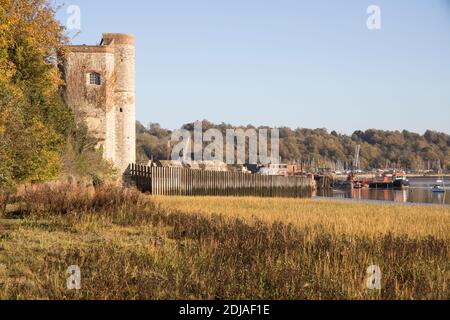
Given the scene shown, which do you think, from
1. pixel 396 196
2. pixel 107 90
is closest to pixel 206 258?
pixel 107 90

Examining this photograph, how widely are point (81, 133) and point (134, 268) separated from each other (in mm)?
27361

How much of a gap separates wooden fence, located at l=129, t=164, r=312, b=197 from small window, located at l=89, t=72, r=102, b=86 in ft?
21.1

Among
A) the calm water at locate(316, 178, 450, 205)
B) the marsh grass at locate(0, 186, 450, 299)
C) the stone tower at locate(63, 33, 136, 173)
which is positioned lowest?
the calm water at locate(316, 178, 450, 205)

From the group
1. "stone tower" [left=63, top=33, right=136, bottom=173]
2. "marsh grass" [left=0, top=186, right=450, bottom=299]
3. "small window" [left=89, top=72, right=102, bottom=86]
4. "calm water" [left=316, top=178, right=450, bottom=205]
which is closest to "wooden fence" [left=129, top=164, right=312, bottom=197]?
"stone tower" [left=63, top=33, right=136, bottom=173]

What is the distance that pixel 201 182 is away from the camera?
44.3 metres

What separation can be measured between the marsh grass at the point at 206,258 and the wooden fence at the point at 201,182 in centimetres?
2353

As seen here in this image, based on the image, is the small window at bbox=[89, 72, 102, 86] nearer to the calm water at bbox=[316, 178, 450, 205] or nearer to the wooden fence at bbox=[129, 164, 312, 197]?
the wooden fence at bbox=[129, 164, 312, 197]

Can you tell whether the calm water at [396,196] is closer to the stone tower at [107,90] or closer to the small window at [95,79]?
the stone tower at [107,90]

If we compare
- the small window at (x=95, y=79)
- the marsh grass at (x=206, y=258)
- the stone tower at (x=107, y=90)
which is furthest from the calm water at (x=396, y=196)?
the marsh grass at (x=206, y=258)

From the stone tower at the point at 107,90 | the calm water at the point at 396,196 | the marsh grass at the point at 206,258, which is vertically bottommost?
the calm water at the point at 396,196

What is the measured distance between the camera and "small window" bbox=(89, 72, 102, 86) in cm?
4222

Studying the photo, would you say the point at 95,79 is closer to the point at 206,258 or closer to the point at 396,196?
the point at 206,258

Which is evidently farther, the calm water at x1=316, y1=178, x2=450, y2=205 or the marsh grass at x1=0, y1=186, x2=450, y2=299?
the calm water at x1=316, y1=178, x2=450, y2=205

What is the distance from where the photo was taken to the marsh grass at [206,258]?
29.3 ft
